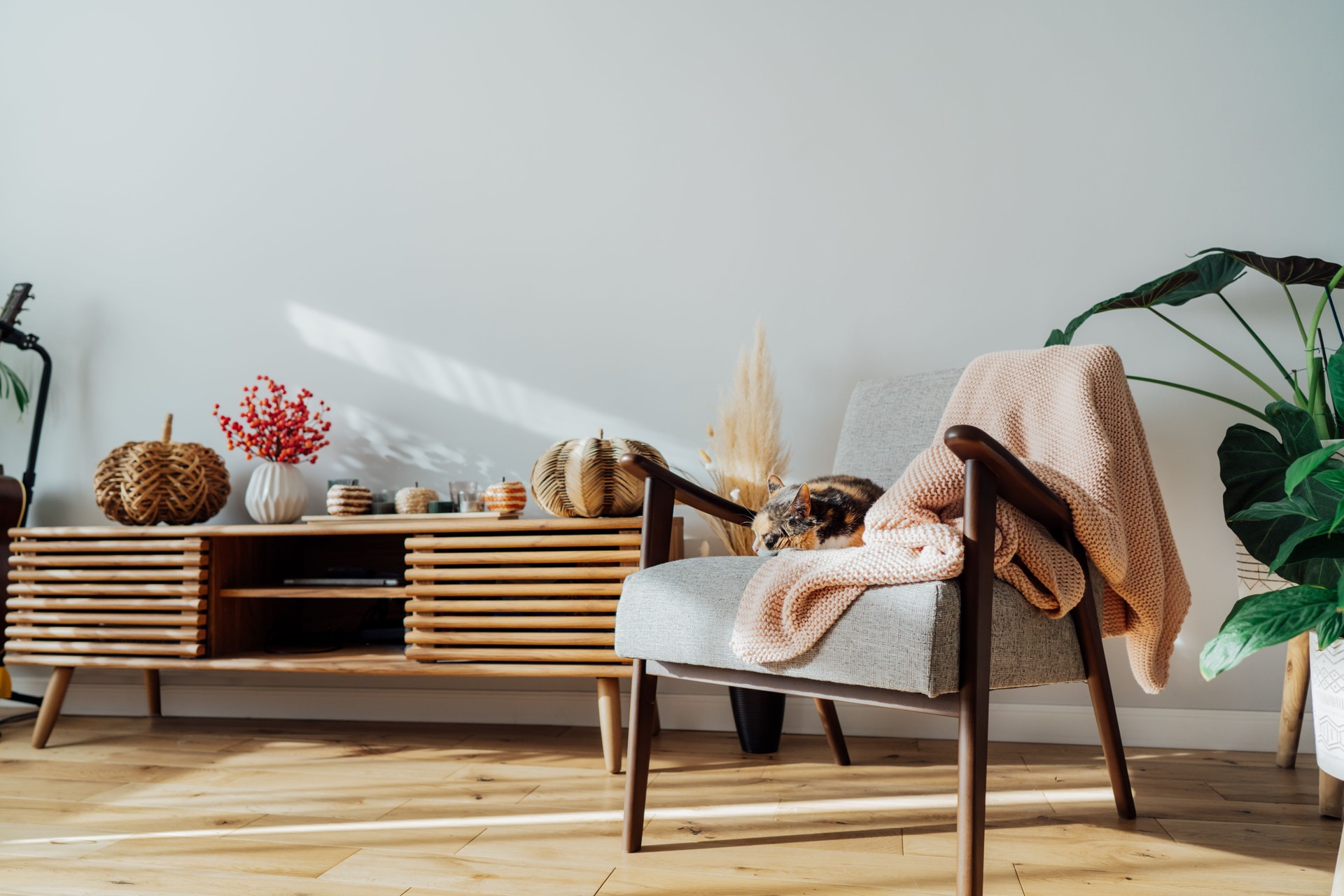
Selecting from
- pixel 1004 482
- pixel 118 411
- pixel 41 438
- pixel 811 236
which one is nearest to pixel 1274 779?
pixel 1004 482

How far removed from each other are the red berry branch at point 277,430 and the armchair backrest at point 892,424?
1.39m

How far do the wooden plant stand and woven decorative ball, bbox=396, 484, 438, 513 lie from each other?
0.22 feet

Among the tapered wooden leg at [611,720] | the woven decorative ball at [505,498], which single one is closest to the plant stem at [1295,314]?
the tapered wooden leg at [611,720]

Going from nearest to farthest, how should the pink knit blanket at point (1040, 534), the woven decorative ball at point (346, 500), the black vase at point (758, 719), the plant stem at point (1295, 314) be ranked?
the pink knit blanket at point (1040, 534)
the plant stem at point (1295, 314)
the black vase at point (758, 719)
the woven decorative ball at point (346, 500)

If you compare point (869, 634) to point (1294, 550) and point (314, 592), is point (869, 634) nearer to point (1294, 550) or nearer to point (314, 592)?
point (1294, 550)

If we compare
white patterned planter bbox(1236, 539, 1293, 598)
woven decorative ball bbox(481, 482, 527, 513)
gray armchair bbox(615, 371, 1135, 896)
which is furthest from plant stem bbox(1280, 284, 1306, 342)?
woven decorative ball bbox(481, 482, 527, 513)

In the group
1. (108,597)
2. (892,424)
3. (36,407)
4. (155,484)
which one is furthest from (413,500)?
(36,407)

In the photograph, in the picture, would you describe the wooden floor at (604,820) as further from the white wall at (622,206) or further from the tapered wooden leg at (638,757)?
the white wall at (622,206)

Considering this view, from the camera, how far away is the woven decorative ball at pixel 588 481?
196 cm

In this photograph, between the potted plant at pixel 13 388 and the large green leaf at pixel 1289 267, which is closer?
the large green leaf at pixel 1289 267

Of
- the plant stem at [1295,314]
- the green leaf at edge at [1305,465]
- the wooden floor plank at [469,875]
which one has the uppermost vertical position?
the plant stem at [1295,314]

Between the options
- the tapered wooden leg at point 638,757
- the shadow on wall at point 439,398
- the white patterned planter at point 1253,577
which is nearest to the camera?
the tapered wooden leg at point 638,757

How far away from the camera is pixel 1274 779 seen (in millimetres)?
1829

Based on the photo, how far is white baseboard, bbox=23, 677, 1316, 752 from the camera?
2.08 metres
